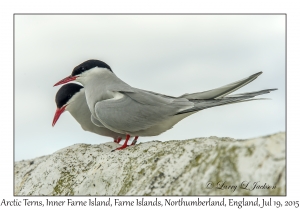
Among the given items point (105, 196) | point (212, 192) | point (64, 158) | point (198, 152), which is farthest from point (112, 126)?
point (212, 192)

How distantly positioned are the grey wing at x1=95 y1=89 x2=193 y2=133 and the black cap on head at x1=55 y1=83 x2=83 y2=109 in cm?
167

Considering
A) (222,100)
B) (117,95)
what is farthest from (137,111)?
(222,100)

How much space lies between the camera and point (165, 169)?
17.7ft

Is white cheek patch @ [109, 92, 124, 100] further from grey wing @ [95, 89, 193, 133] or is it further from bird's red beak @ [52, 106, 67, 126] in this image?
bird's red beak @ [52, 106, 67, 126]

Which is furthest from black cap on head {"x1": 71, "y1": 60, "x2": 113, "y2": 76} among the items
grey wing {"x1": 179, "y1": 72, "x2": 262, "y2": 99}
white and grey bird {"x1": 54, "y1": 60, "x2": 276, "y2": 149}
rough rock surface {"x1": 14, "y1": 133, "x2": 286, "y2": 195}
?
grey wing {"x1": 179, "y1": 72, "x2": 262, "y2": 99}

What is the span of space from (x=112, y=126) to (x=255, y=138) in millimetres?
2841

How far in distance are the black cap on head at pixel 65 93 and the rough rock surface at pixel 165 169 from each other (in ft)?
3.54

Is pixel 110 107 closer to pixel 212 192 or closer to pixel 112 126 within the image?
pixel 112 126

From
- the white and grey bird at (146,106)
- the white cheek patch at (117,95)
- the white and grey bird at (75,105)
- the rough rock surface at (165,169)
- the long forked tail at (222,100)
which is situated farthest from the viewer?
the white and grey bird at (75,105)

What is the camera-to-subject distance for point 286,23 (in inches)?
275

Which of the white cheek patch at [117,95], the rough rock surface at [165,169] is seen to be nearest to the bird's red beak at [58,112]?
the rough rock surface at [165,169]

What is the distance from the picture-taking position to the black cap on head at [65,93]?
8.48m

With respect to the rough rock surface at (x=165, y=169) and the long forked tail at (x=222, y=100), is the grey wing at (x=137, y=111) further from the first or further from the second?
the rough rock surface at (x=165, y=169)

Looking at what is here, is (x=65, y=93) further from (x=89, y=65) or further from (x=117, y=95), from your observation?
(x=117, y=95)
